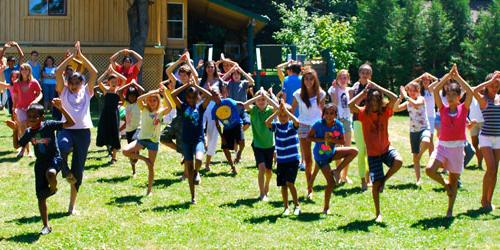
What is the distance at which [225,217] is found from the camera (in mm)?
10047

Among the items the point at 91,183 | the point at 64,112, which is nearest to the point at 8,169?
the point at 91,183

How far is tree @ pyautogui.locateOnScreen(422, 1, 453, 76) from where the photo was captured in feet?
95.1

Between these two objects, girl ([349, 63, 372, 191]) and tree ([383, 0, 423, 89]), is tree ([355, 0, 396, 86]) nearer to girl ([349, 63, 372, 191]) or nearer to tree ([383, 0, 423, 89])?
tree ([383, 0, 423, 89])

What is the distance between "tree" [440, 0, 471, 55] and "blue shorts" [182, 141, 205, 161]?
67.6 feet

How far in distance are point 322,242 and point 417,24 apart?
21.5 metres

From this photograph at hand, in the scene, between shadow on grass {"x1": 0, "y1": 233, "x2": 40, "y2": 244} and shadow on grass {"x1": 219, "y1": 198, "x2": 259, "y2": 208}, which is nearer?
shadow on grass {"x1": 0, "y1": 233, "x2": 40, "y2": 244}

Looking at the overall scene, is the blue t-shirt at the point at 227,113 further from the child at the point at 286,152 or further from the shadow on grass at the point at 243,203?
the child at the point at 286,152

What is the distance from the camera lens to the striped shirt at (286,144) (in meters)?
10.2

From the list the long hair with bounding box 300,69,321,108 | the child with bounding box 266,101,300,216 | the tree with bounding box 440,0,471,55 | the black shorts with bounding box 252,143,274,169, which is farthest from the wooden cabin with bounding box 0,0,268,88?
the child with bounding box 266,101,300,216

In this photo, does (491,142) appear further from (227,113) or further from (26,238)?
(26,238)

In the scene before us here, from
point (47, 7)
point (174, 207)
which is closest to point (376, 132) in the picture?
point (174, 207)

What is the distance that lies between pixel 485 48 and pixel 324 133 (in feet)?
64.2

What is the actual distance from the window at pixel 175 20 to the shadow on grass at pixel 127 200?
1733cm

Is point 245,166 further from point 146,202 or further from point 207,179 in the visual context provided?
point 146,202
